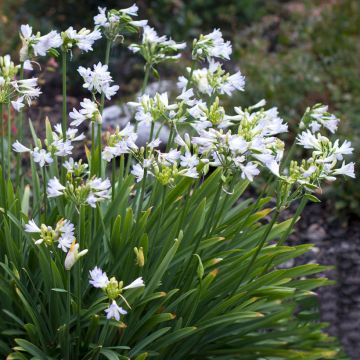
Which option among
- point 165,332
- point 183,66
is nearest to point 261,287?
point 165,332

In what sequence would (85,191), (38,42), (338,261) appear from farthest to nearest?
(338,261)
(38,42)
(85,191)

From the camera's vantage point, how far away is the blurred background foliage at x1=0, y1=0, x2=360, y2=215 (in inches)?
222

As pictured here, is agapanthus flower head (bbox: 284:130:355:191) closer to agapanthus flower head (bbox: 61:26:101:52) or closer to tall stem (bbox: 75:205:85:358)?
tall stem (bbox: 75:205:85:358)

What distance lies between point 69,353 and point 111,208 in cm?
55

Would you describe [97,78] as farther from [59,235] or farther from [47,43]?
[59,235]

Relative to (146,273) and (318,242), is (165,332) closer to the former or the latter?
(146,273)

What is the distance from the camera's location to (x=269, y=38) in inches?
295

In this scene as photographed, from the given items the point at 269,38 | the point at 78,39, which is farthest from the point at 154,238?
the point at 269,38

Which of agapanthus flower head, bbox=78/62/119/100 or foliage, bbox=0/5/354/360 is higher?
agapanthus flower head, bbox=78/62/119/100

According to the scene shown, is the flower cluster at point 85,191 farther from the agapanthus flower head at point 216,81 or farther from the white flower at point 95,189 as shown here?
the agapanthus flower head at point 216,81

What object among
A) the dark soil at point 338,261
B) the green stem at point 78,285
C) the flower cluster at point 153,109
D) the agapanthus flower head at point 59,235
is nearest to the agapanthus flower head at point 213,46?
the flower cluster at point 153,109

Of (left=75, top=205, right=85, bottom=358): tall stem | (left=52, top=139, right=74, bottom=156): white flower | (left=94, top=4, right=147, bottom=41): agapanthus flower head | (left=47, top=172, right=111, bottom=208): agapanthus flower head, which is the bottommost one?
(left=75, top=205, right=85, bottom=358): tall stem

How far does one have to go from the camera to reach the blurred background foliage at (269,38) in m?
5.64

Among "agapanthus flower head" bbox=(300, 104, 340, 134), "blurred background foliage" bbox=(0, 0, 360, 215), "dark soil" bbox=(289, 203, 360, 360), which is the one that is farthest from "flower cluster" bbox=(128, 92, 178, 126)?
"blurred background foliage" bbox=(0, 0, 360, 215)
